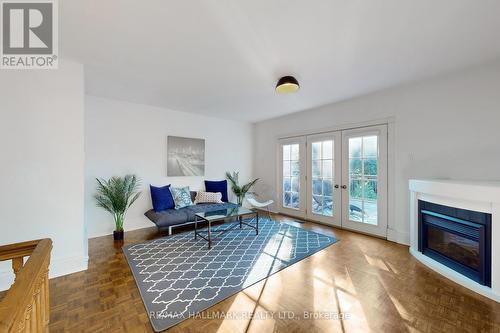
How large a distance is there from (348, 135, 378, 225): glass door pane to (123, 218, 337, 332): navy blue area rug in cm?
83

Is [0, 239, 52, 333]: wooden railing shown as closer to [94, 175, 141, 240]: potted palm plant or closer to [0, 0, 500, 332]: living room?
[0, 0, 500, 332]: living room

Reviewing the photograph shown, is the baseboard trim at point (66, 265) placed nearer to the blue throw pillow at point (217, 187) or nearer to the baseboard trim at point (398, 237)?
the blue throw pillow at point (217, 187)

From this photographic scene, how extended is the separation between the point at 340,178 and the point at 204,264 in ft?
9.62

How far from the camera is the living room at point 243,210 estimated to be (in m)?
1.71

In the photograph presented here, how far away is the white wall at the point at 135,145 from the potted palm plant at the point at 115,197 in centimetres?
14

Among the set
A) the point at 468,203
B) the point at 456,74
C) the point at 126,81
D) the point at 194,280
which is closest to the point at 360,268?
the point at 468,203

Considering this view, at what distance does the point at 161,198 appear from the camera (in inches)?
158

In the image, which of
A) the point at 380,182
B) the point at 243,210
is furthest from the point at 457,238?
the point at 243,210

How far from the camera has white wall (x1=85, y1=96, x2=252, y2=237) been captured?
365 cm

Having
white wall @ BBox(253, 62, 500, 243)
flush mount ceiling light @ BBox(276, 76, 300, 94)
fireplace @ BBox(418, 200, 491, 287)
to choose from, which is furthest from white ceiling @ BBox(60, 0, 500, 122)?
fireplace @ BBox(418, 200, 491, 287)

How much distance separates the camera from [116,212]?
3.52m

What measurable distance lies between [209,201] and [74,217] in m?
2.42

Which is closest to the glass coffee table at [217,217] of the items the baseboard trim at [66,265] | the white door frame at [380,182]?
the baseboard trim at [66,265]

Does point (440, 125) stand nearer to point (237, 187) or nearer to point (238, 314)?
point (238, 314)
